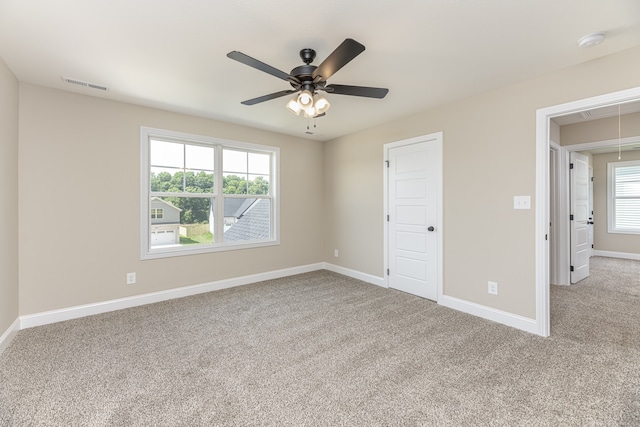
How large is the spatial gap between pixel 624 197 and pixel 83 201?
9.88 meters

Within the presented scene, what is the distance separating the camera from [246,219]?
466 centimetres

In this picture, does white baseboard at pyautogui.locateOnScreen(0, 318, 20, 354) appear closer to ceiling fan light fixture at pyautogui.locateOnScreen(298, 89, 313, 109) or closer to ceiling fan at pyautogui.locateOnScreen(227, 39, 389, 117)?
ceiling fan at pyautogui.locateOnScreen(227, 39, 389, 117)

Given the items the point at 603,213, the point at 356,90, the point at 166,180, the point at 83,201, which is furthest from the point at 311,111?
the point at 603,213

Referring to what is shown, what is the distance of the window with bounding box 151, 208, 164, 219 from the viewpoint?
3.77 meters

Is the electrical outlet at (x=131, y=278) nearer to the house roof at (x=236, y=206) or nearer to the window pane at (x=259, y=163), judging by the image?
the house roof at (x=236, y=206)

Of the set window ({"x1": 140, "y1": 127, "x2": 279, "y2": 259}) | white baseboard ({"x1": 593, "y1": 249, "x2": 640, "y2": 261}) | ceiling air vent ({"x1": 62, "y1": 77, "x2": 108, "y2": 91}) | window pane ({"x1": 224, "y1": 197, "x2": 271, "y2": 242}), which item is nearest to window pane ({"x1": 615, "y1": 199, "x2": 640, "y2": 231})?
white baseboard ({"x1": 593, "y1": 249, "x2": 640, "y2": 261})

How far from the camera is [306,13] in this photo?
1847 millimetres

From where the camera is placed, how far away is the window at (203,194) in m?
3.73

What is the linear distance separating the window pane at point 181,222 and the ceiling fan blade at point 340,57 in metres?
2.77

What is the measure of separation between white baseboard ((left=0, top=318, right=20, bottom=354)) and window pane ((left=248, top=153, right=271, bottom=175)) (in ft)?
10.3

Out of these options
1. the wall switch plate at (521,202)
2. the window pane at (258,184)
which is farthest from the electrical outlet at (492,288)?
the window pane at (258,184)

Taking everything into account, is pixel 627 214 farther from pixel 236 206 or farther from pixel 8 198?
pixel 8 198

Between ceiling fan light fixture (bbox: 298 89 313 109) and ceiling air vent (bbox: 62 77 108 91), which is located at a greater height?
ceiling air vent (bbox: 62 77 108 91)

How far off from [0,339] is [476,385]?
3831 mm
